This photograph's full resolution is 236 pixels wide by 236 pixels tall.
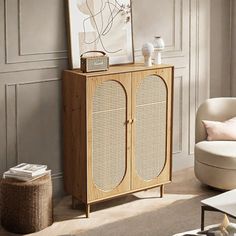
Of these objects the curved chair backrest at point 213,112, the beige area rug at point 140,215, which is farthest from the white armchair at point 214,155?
the beige area rug at point 140,215

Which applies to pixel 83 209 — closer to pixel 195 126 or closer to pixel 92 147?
pixel 92 147

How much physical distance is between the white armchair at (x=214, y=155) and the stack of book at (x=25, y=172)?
4.15 ft

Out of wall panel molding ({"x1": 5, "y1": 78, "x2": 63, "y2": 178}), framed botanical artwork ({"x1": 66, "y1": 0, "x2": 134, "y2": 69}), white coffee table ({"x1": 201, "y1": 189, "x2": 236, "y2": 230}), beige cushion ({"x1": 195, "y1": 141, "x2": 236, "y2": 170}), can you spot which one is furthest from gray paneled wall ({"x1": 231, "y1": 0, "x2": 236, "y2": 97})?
white coffee table ({"x1": 201, "y1": 189, "x2": 236, "y2": 230})

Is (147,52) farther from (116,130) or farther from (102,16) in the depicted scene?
(116,130)

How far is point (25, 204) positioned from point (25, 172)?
0.69 ft

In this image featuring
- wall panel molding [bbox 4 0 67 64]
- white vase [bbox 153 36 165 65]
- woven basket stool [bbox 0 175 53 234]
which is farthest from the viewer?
white vase [bbox 153 36 165 65]

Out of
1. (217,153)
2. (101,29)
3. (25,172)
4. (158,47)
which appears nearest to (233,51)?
(158,47)

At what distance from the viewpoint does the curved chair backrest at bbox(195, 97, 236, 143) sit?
4.98m

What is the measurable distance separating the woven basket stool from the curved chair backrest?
1.46 m

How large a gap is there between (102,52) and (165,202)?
48.1 inches

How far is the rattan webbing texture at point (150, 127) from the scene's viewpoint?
Result: 4512mm

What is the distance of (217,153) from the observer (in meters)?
4.61

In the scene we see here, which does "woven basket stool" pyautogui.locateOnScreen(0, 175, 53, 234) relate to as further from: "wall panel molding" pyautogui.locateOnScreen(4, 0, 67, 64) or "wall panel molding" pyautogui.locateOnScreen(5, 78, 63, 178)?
"wall panel molding" pyautogui.locateOnScreen(4, 0, 67, 64)

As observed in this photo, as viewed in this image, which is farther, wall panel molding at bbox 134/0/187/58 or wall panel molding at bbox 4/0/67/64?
wall panel molding at bbox 134/0/187/58
